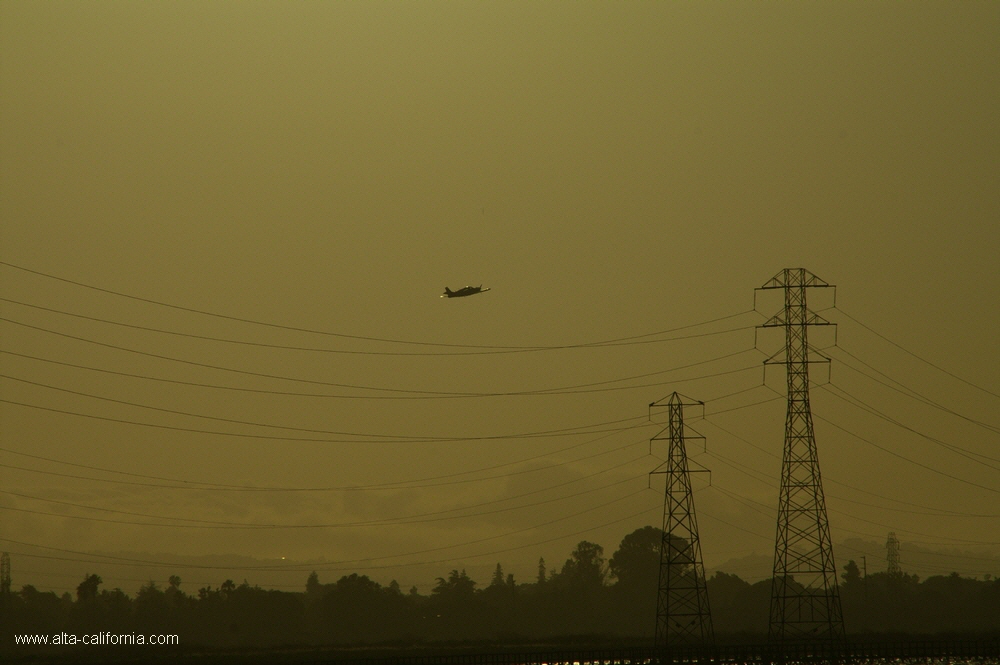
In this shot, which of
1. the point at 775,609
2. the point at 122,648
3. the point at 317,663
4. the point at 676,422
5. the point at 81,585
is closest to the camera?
the point at 317,663

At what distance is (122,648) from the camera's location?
9488cm

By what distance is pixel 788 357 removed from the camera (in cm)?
7925

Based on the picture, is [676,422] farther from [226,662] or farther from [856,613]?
[856,613]

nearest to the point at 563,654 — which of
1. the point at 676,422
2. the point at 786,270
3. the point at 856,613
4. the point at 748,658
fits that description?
the point at 748,658

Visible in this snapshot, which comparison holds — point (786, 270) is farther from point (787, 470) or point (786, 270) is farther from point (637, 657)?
point (637, 657)

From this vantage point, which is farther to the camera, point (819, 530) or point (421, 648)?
point (421, 648)

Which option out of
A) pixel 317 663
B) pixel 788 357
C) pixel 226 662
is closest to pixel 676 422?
pixel 788 357

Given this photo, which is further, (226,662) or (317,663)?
(226,662)

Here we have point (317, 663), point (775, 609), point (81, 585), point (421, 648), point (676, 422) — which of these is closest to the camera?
point (317, 663)

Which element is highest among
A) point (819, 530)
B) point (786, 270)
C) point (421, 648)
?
point (786, 270)

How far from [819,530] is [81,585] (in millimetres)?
126811

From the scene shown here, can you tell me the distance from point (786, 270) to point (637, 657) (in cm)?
3248

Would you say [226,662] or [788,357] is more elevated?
[788,357]

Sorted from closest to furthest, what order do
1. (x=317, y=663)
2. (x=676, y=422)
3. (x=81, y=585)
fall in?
(x=317, y=663) → (x=676, y=422) → (x=81, y=585)
